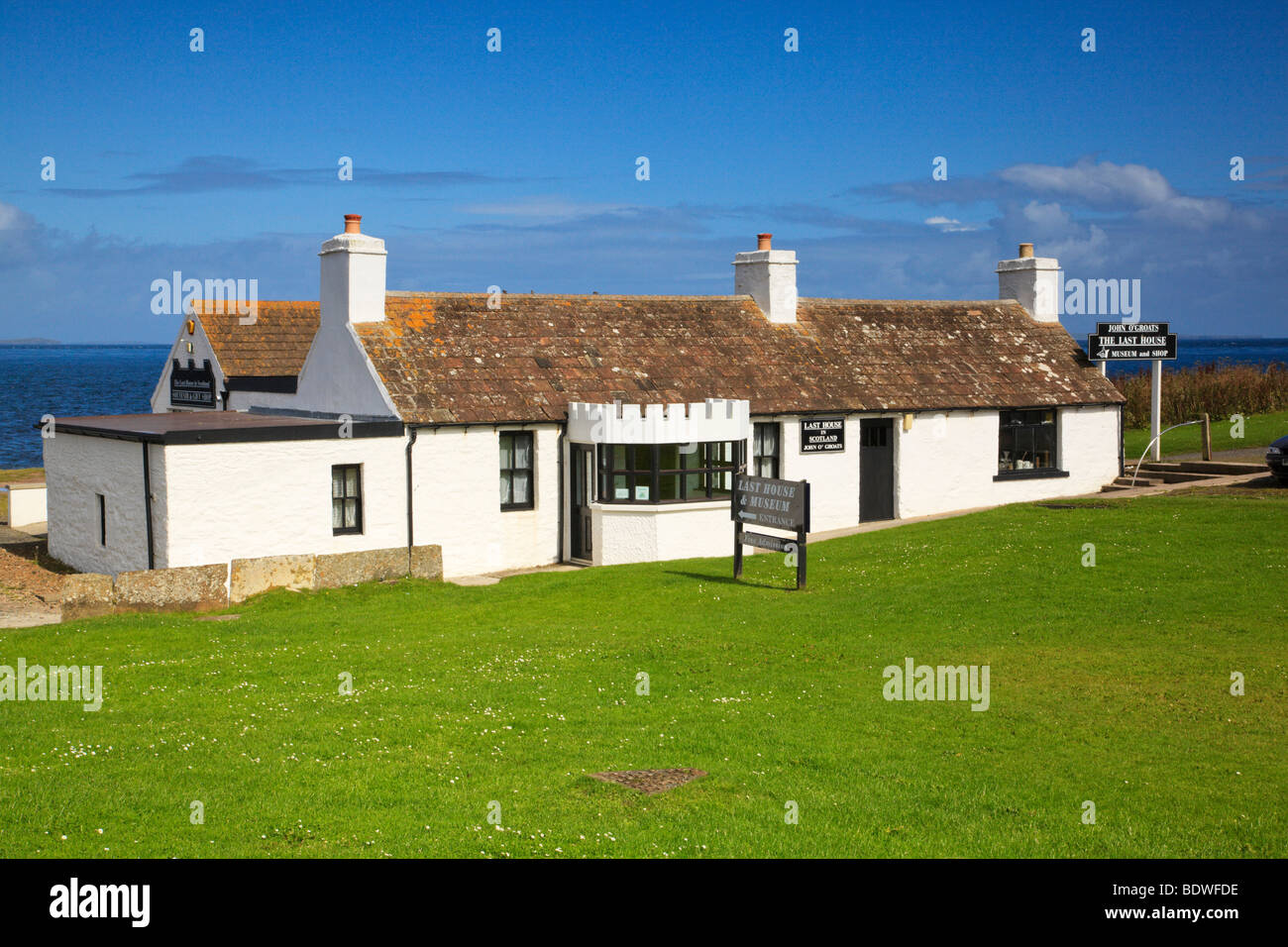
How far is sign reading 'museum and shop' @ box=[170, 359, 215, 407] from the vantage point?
111ft

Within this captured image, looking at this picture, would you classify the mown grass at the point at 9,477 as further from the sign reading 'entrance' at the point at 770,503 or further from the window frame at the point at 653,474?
the sign reading 'entrance' at the point at 770,503

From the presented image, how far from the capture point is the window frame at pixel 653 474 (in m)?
25.2

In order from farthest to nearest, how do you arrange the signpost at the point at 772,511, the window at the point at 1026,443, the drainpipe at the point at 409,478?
the window at the point at 1026,443 → the drainpipe at the point at 409,478 → the signpost at the point at 772,511

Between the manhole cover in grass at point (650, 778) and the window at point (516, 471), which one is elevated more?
the window at point (516, 471)

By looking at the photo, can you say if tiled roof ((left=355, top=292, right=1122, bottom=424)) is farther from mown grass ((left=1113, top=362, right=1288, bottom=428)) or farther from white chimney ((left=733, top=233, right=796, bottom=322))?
mown grass ((left=1113, top=362, right=1288, bottom=428))

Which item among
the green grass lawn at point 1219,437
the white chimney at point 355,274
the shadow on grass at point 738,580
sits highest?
the white chimney at point 355,274

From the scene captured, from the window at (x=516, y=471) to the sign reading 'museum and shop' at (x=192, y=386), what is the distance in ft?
39.2

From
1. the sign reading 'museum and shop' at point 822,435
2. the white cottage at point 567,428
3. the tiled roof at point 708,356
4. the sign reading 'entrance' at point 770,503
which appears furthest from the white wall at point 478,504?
the sign reading 'museum and shop' at point 822,435

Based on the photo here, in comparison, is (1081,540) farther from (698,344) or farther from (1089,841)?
(1089,841)

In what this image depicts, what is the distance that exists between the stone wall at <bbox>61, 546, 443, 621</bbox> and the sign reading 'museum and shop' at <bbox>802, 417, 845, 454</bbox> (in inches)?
374

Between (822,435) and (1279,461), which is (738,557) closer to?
(822,435)

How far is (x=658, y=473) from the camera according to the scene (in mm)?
25266

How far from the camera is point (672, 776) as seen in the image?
414 inches

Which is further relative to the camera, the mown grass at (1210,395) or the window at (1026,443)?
the mown grass at (1210,395)
